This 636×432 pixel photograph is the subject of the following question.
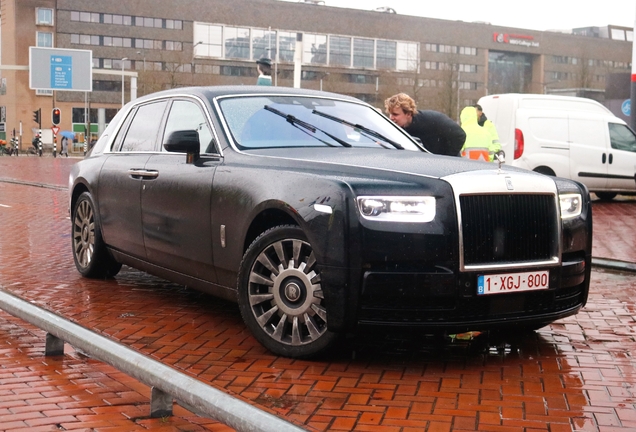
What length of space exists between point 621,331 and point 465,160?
1.60 metres

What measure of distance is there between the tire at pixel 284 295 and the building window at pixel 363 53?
322ft

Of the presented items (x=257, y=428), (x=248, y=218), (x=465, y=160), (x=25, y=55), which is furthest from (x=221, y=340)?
(x=25, y=55)

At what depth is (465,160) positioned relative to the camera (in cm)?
558

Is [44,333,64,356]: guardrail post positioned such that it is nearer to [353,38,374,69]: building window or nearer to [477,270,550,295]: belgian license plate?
[477,270,550,295]: belgian license plate

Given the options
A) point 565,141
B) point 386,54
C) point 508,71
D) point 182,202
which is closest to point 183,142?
point 182,202

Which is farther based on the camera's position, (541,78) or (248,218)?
(541,78)

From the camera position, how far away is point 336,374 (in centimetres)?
484

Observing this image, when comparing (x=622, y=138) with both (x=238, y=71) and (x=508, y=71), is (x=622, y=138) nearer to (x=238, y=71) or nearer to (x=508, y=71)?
(x=238, y=71)

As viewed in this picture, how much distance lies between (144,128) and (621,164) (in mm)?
13551

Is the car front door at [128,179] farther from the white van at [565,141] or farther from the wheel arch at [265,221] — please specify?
the white van at [565,141]

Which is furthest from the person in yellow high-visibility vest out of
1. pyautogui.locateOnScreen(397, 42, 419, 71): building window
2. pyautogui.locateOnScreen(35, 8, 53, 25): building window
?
pyautogui.locateOnScreen(397, 42, 419, 71): building window

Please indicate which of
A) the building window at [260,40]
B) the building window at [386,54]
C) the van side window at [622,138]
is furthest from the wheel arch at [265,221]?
the building window at [386,54]

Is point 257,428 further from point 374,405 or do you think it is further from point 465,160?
point 465,160

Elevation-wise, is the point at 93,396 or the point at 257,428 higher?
the point at 257,428
